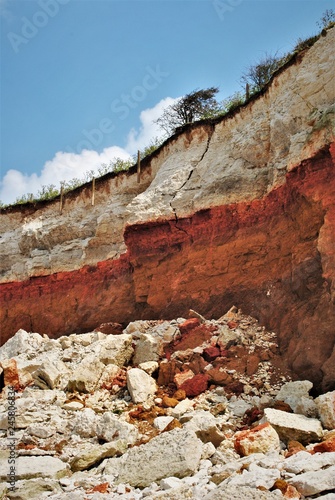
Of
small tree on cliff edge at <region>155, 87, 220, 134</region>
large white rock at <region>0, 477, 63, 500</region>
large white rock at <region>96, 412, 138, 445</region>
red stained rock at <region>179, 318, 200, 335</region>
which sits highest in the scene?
small tree on cliff edge at <region>155, 87, 220, 134</region>

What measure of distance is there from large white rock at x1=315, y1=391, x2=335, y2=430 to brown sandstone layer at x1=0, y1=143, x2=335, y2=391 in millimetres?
735

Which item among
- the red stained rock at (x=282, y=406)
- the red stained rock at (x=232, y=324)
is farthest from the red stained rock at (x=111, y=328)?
the red stained rock at (x=282, y=406)

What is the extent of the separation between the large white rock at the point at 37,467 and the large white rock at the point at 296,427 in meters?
2.96

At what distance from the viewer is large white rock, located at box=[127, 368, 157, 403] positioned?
8422mm

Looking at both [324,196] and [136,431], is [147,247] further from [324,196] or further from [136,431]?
[136,431]

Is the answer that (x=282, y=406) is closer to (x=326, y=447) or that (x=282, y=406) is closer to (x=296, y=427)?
(x=296, y=427)

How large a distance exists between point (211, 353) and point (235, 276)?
2.40 m

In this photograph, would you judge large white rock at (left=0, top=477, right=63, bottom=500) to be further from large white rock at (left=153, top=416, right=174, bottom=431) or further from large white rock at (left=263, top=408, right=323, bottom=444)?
large white rock at (left=263, top=408, right=323, bottom=444)

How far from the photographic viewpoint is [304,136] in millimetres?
10023


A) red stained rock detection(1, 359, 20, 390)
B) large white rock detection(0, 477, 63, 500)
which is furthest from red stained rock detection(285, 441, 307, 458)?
red stained rock detection(1, 359, 20, 390)

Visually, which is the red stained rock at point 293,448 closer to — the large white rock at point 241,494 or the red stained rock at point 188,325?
the large white rock at point 241,494

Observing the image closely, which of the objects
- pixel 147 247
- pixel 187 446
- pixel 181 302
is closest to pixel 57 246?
pixel 147 247

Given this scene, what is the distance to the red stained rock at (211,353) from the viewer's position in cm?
894

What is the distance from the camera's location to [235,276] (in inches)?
422
